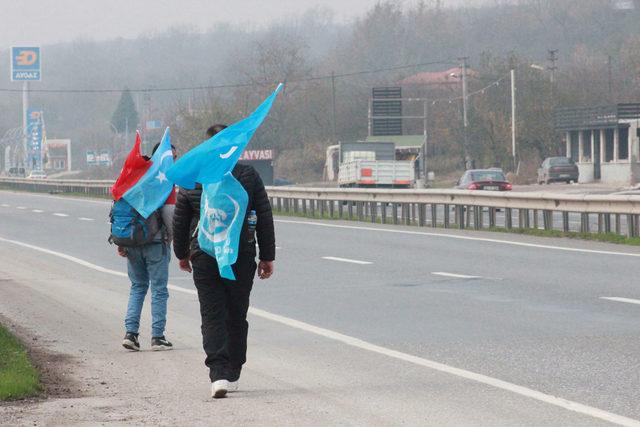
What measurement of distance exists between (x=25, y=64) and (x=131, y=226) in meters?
176

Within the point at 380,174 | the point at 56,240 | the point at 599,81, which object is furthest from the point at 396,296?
the point at 599,81

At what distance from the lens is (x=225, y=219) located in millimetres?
9023

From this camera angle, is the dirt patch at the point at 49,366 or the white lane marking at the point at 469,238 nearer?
the dirt patch at the point at 49,366

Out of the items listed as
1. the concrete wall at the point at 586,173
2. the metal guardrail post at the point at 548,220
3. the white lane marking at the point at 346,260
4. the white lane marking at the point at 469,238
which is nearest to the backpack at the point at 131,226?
the white lane marking at the point at 346,260

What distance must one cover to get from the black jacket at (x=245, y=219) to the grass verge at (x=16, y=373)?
4.26ft

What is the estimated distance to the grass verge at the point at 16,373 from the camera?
920 centimetres

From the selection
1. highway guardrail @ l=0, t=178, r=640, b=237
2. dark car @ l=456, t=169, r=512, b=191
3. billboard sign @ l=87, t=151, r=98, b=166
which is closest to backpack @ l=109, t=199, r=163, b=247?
highway guardrail @ l=0, t=178, r=640, b=237

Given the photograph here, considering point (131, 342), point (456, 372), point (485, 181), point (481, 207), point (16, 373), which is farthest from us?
point (485, 181)

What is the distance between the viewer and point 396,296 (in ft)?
52.0

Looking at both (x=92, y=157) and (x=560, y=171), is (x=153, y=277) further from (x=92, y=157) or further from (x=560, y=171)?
(x=92, y=157)

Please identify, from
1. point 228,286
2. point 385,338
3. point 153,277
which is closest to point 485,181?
point 385,338

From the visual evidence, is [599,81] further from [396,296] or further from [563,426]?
[563,426]

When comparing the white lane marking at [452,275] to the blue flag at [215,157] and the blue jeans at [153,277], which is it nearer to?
the blue jeans at [153,277]

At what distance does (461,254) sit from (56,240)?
34.3 feet
